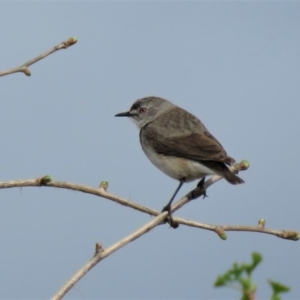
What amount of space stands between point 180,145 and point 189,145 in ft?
0.45

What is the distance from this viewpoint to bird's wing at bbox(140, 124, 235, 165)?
691 centimetres

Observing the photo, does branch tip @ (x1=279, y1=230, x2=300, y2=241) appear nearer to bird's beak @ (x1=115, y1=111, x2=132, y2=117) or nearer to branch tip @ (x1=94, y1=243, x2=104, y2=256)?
branch tip @ (x1=94, y1=243, x2=104, y2=256)

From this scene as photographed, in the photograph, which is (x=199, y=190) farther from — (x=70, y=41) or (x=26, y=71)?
(x=26, y=71)

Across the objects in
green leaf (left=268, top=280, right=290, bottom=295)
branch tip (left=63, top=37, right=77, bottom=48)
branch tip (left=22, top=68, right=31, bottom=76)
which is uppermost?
branch tip (left=63, top=37, right=77, bottom=48)

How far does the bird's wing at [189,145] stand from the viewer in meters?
6.91

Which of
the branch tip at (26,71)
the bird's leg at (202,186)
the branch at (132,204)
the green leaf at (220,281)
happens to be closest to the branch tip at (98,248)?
the branch at (132,204)

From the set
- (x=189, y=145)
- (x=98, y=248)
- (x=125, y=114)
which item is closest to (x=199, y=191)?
(x=189, y=145)

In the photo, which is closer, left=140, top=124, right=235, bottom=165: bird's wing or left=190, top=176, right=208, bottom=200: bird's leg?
left=190, top=176, right=208, bottom=200: bird's leg

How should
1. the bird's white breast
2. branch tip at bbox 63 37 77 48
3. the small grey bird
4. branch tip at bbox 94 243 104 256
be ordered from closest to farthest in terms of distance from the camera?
1. branch tip at bbox 94 243 104 256
2. branch tip at bbox 63 37 77 48
3. the small grey bird
4. the bird's white breast

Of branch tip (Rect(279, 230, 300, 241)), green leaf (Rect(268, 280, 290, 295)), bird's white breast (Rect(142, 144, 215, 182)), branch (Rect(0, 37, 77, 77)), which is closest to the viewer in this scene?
green leaf (Rect(268, 280, 290, 295))

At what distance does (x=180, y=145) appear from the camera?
746 centimetres

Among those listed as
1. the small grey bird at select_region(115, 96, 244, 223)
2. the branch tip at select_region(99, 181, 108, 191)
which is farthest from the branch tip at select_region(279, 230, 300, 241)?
the small grey bird at select_region(115, 96, 244, 223)

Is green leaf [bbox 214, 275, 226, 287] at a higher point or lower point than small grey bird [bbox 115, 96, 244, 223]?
lower

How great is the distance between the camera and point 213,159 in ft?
21.7
